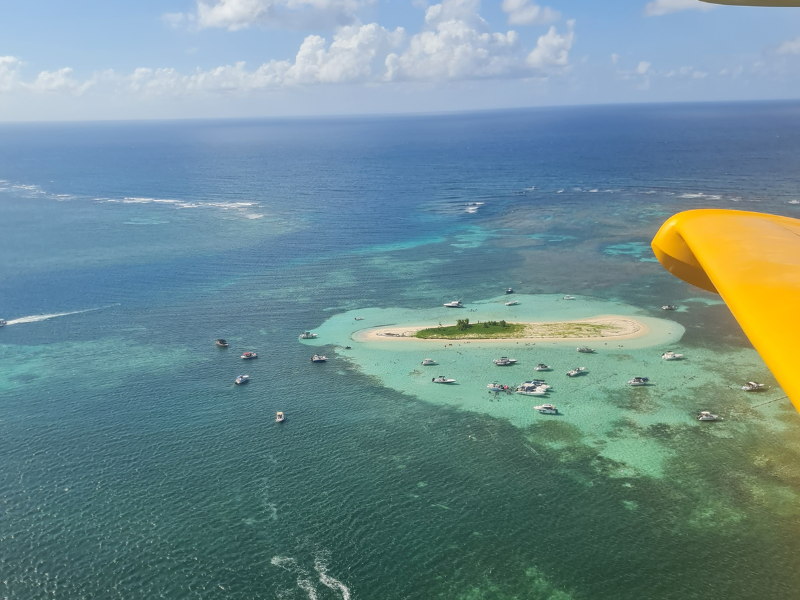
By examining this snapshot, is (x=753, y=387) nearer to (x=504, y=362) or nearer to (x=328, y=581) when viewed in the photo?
(x=504, y=362)

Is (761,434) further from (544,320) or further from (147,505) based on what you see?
(147,505)

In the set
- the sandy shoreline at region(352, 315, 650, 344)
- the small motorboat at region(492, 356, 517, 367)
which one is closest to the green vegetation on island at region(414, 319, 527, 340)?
the sandy shoreline at region(352, 315, 650, 344)

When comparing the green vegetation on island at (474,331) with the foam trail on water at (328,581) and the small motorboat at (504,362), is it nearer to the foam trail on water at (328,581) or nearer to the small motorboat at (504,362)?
the small motorboat at (504,362)

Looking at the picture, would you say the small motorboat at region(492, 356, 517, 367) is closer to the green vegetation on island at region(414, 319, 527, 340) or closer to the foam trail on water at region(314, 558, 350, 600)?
the green vegetation on island at region(414, 319, 527, 340)

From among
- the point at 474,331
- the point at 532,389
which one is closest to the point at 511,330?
the point at 474,331

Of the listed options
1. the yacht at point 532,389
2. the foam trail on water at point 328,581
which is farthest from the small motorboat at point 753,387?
the foam trail on water at point 328,581
